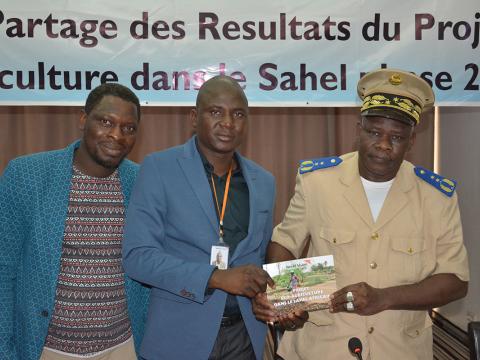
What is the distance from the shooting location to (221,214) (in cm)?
196

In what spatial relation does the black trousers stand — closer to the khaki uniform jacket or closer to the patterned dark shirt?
the khaki uniform jacket

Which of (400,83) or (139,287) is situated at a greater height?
(400,83)

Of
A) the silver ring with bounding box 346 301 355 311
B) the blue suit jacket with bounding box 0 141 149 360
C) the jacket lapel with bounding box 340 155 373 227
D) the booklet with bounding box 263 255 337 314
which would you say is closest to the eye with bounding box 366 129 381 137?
the jacket lapel with bounding box 340 155 373 227

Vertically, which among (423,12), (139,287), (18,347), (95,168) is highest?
(423,12)

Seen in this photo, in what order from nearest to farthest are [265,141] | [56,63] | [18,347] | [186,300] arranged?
[186,300] < [18,347] < [56,63] < [265,141]

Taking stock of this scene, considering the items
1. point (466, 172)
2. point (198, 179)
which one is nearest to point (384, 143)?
point (198, 179)

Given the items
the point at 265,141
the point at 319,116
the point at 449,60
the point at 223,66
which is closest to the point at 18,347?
the point at 223,66

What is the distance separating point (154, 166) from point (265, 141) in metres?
3.00

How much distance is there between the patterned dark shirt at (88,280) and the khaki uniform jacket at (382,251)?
0.76m

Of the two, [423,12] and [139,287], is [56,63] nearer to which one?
[139,287]

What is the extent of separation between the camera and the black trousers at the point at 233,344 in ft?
6.27

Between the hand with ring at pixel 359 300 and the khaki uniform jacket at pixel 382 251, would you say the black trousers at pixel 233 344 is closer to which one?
the khaki uniform jacket at pixel 382 251

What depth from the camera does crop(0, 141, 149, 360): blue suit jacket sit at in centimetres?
195

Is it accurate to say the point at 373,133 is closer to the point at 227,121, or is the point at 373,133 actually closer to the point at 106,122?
the point at 227,121
